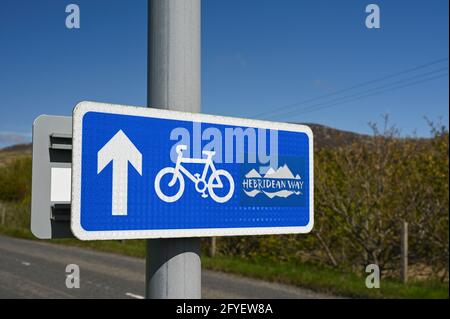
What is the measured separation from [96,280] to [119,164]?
10.9 metres

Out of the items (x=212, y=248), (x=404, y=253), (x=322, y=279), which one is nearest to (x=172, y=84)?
(x=322, y=279)

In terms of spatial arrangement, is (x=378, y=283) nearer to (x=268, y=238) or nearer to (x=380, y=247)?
(x=380, y=247)

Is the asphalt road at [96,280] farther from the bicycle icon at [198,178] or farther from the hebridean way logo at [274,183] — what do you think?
the bicycle icon at [198,178]

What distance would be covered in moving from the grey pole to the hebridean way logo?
0.24m

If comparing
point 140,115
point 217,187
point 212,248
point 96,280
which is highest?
point 140,115

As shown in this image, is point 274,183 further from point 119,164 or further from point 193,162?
point 119,164

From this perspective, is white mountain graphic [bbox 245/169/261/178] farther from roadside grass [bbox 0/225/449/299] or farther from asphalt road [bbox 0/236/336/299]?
roadside grass [bbox 0/225/449/299]

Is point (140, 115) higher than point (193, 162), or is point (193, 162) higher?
point (140, 115)

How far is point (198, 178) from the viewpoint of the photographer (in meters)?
1.59

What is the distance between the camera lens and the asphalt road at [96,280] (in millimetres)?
10203

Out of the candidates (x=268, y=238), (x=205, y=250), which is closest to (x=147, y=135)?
(x=268, y=238)

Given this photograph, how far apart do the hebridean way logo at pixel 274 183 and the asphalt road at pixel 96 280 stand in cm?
849

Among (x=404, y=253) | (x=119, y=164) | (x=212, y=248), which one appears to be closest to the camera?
(x=119, y=164)

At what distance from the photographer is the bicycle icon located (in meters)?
1.54
